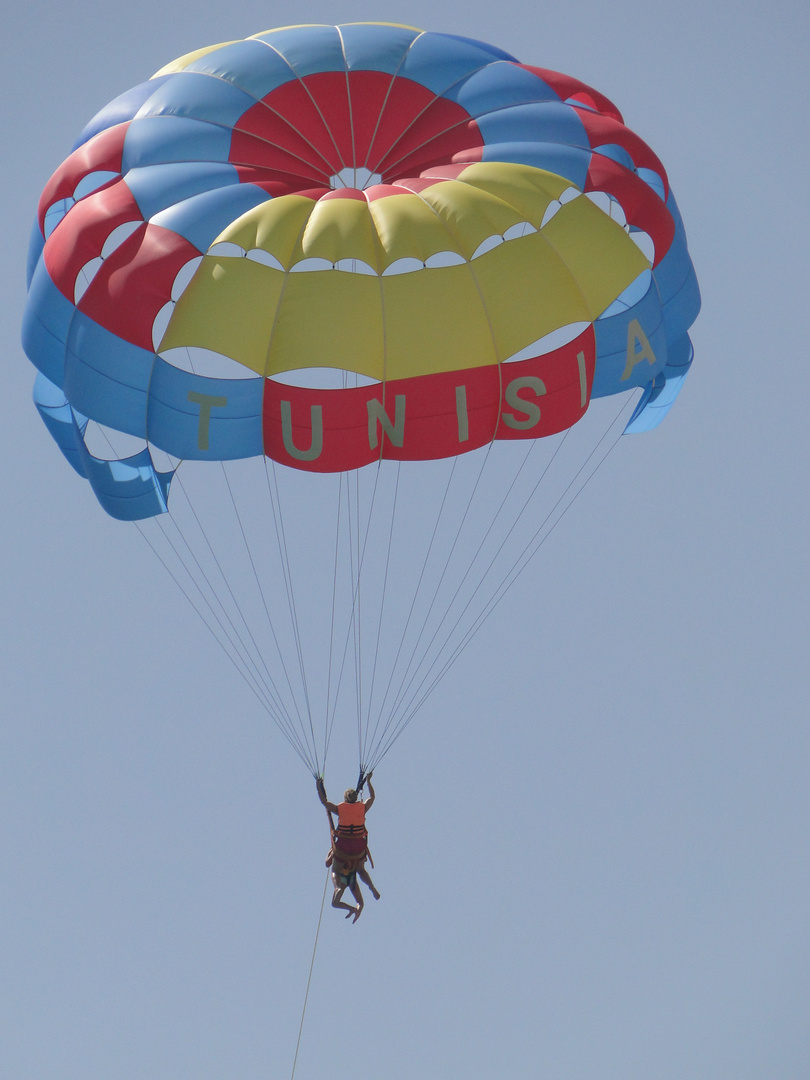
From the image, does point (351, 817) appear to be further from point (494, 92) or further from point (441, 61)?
point (441, 61)

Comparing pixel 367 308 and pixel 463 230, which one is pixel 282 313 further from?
pixel 463 230

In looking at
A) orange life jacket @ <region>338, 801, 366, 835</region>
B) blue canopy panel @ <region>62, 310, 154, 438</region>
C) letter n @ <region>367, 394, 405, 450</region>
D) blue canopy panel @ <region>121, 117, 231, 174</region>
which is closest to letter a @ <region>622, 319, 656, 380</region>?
letter n @ <region>367, 394, 405, 450</region>

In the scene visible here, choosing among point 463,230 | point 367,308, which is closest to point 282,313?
point 367,308

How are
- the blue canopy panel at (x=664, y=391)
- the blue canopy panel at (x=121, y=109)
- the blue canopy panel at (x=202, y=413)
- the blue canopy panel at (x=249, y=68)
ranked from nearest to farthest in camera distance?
the blue canopy panel at (x=202, y=413)
the blue canopy panel at (x=249, y=68)
the blue canopy panel at (x=121, y=109)
the blue canopy panel at (x=664, y=391)

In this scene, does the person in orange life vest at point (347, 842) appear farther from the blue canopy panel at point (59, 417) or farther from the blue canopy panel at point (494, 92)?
the blue canopy panel at point (494, 92)

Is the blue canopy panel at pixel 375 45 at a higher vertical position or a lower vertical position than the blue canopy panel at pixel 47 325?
higher

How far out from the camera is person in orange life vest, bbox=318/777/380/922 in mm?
17703

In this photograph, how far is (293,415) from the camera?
687 inches

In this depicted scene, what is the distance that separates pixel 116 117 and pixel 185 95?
82 centimetres

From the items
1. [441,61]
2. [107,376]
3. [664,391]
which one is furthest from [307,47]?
[664,391]

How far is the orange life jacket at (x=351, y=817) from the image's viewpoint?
17688 mm

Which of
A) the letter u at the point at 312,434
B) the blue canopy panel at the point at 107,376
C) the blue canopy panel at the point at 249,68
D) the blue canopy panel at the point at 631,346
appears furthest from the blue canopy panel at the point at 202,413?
the blue canopy panel at the point at 631,346

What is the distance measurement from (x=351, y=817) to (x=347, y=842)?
0.25 metres

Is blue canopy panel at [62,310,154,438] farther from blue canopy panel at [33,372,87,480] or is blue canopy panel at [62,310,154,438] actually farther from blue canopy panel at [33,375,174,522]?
blue canopy panel at [33,372,87,480]
